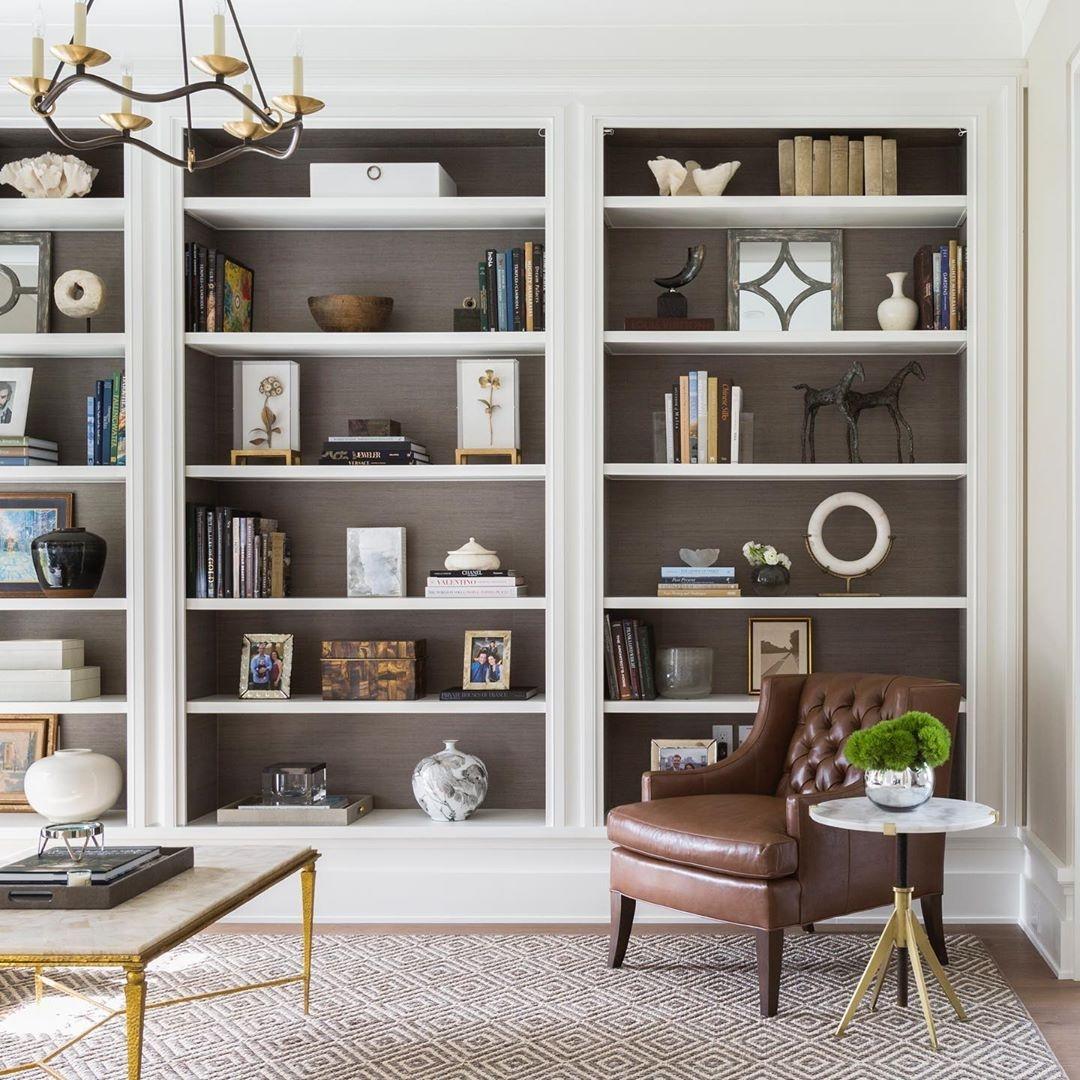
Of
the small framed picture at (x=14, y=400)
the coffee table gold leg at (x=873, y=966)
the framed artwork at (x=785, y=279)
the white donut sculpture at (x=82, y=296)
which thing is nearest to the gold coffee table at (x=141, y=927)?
the coffee table gold leg at (x=873, y=966)

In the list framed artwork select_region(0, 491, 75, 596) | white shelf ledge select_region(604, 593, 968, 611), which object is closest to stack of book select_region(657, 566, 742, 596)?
white shelf ledge select_region(604, 593, 968, 611)

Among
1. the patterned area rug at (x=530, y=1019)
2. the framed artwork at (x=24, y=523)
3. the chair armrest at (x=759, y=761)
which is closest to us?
the patterned area rug at (x=530, y=1019)

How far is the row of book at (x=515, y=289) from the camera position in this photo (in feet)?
12.4

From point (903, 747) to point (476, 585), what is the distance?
151 centimetres

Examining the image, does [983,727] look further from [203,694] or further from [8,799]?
[8,799]

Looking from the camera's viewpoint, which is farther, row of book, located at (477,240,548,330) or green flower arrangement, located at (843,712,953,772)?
row of book, located at (477,240,548,330)

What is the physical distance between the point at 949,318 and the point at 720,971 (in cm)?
212

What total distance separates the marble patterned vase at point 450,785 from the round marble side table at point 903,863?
1238mm

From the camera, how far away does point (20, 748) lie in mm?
4004

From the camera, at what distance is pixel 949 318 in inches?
148

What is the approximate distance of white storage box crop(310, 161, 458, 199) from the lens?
151 inches

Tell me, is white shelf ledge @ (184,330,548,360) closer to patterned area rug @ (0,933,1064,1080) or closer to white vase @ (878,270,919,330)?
white vase @ (878,270,919,330)

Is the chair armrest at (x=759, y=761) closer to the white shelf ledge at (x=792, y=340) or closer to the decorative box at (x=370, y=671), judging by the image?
the decorative box at (x=370, y=671)

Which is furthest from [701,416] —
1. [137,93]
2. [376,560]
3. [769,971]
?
[137,93]
